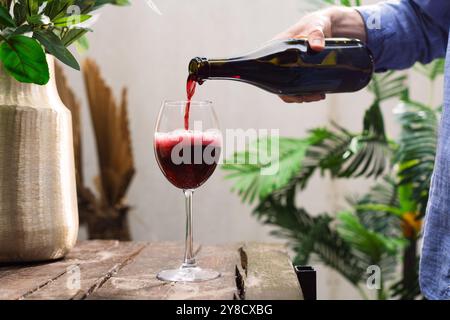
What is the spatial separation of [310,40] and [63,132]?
48cm

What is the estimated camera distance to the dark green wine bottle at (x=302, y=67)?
1220 mm

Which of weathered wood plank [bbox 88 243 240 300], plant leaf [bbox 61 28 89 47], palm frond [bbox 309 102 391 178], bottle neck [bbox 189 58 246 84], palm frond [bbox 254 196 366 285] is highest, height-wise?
plant leaf [bbox 61 28 89 47]

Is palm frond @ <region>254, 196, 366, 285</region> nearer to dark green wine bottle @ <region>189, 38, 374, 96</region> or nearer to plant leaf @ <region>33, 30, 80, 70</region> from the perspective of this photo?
dark green wine bottle @ <region>189, 38, 374, 96</region>

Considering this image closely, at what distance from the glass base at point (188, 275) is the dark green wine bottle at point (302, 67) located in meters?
0.37

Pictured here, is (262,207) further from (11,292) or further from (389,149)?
(11,292)

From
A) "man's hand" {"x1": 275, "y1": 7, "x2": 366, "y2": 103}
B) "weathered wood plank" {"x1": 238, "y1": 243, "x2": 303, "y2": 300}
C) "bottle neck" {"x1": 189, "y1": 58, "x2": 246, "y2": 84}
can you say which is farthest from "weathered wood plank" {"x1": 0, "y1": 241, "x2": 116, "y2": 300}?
"man's hand" {"x1": 275, "y1": 7, "x2": 366, "y2": 103}

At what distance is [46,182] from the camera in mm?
1104

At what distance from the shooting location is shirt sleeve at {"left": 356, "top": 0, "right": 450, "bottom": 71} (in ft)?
4.57

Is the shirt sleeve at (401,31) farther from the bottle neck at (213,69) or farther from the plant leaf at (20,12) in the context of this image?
the plant leaf at (20,12)

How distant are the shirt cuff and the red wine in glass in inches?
21.0

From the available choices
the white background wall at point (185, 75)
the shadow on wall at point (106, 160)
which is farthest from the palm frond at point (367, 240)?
the shadow on wall at point (106, 160)

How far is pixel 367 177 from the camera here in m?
2.50

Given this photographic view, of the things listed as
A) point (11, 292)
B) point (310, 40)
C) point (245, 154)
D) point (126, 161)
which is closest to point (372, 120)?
point (245, 154)

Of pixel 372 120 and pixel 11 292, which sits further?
pixel 372 120
